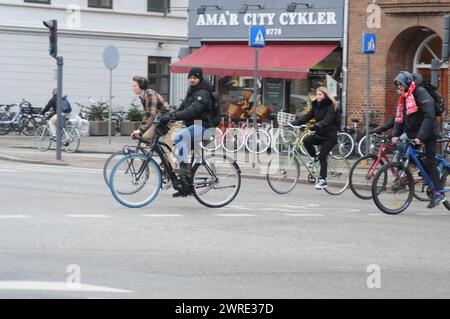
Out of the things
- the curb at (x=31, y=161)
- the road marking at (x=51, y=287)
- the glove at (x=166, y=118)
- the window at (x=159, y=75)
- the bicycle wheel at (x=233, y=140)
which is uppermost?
the window at (x=159, y=75)

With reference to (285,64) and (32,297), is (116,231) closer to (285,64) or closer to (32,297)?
(32,297)

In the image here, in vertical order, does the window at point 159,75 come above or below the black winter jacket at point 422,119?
above

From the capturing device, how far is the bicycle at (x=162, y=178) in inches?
546

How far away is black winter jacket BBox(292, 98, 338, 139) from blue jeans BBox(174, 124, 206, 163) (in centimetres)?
341

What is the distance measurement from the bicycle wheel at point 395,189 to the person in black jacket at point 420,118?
340 mm

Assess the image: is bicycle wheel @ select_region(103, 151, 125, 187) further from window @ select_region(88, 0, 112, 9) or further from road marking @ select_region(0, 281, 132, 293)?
window @ select_region(88, 0, 112, 9)

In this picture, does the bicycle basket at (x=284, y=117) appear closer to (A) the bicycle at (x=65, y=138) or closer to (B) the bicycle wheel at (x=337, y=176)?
(A) the bicycle at (x=65, y=138)

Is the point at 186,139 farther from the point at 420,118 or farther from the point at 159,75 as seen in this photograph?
the point at 159,75

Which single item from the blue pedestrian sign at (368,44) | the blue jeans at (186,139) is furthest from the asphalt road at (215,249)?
the blue pedestrian sign at (368,44)

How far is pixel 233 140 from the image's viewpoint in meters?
28.5

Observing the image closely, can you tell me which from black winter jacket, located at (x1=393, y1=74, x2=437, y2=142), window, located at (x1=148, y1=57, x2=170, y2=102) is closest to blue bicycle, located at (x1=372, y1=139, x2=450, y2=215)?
black winter jacket, located at (x1=393, y1=74, x2=437, y2=142)

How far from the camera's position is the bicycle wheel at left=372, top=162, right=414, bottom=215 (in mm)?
14133

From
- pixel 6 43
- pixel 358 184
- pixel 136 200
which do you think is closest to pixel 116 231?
pixel 136 200

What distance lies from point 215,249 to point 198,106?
4.20 m
